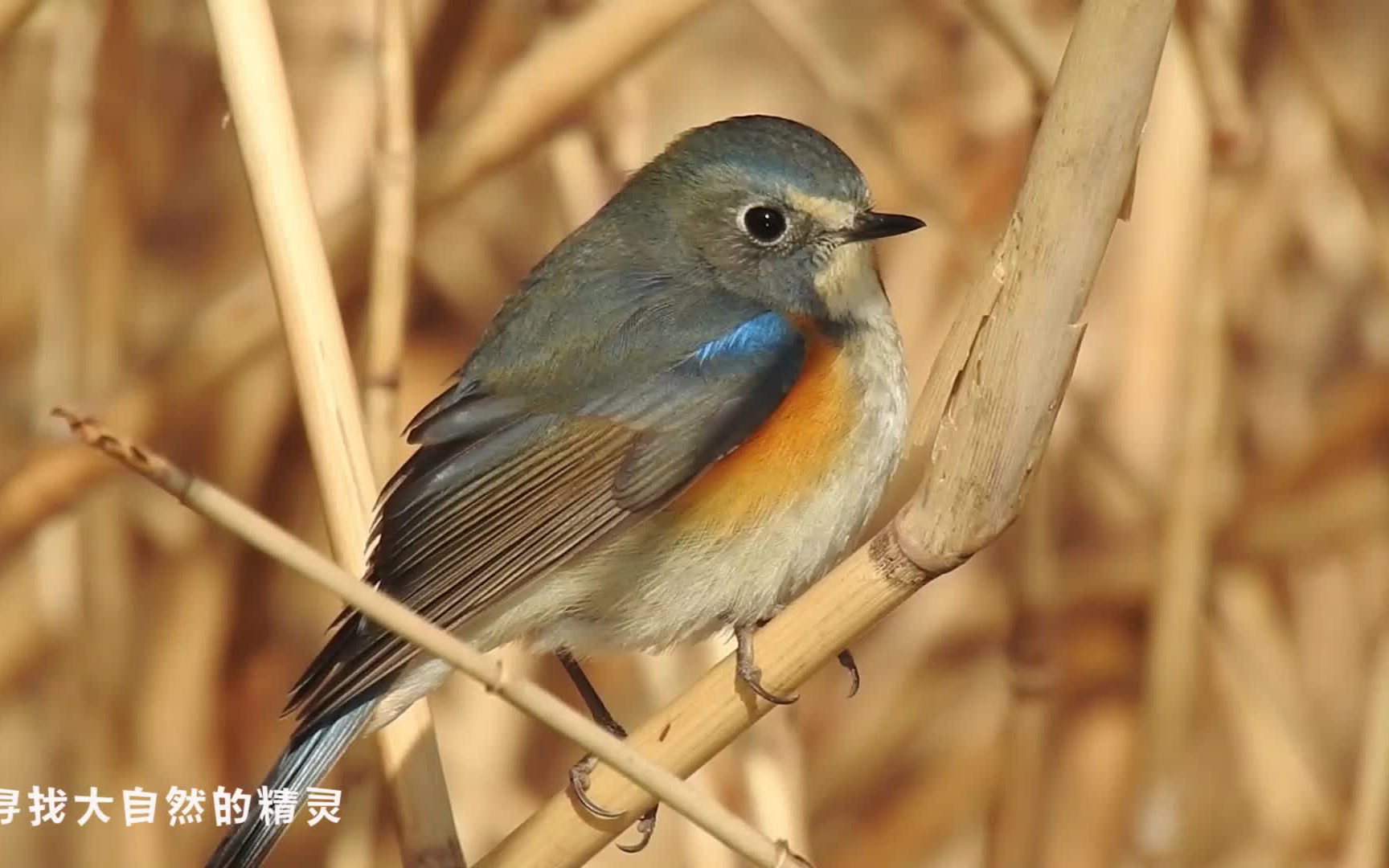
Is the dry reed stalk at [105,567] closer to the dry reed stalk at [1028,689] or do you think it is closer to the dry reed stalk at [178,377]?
the dry reed stalk at [178,377]

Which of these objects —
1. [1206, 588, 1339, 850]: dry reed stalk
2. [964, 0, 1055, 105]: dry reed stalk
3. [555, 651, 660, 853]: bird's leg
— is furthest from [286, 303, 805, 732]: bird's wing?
[1206, 588, 1339, 850]: dry reed stalk

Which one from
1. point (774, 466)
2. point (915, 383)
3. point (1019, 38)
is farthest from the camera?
point (915, 383)

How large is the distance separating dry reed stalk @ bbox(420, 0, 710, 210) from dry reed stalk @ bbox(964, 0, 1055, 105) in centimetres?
39

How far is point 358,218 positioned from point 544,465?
0.62m

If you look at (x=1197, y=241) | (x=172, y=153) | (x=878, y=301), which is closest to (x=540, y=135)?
(x=878, y=301)

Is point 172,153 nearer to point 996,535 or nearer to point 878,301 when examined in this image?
point 878,301

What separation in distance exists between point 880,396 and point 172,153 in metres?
2.16

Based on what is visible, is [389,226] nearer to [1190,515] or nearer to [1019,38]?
[1019,38]

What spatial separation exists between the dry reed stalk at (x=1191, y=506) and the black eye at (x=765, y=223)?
74 cm

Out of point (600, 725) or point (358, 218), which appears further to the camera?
point (358, 218)

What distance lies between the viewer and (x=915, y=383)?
11.8 feet

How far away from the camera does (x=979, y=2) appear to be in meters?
2.23

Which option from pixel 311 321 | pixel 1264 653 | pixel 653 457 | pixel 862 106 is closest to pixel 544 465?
pixel 653 457

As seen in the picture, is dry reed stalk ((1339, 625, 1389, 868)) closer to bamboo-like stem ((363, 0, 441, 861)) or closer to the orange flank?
the orange flank
